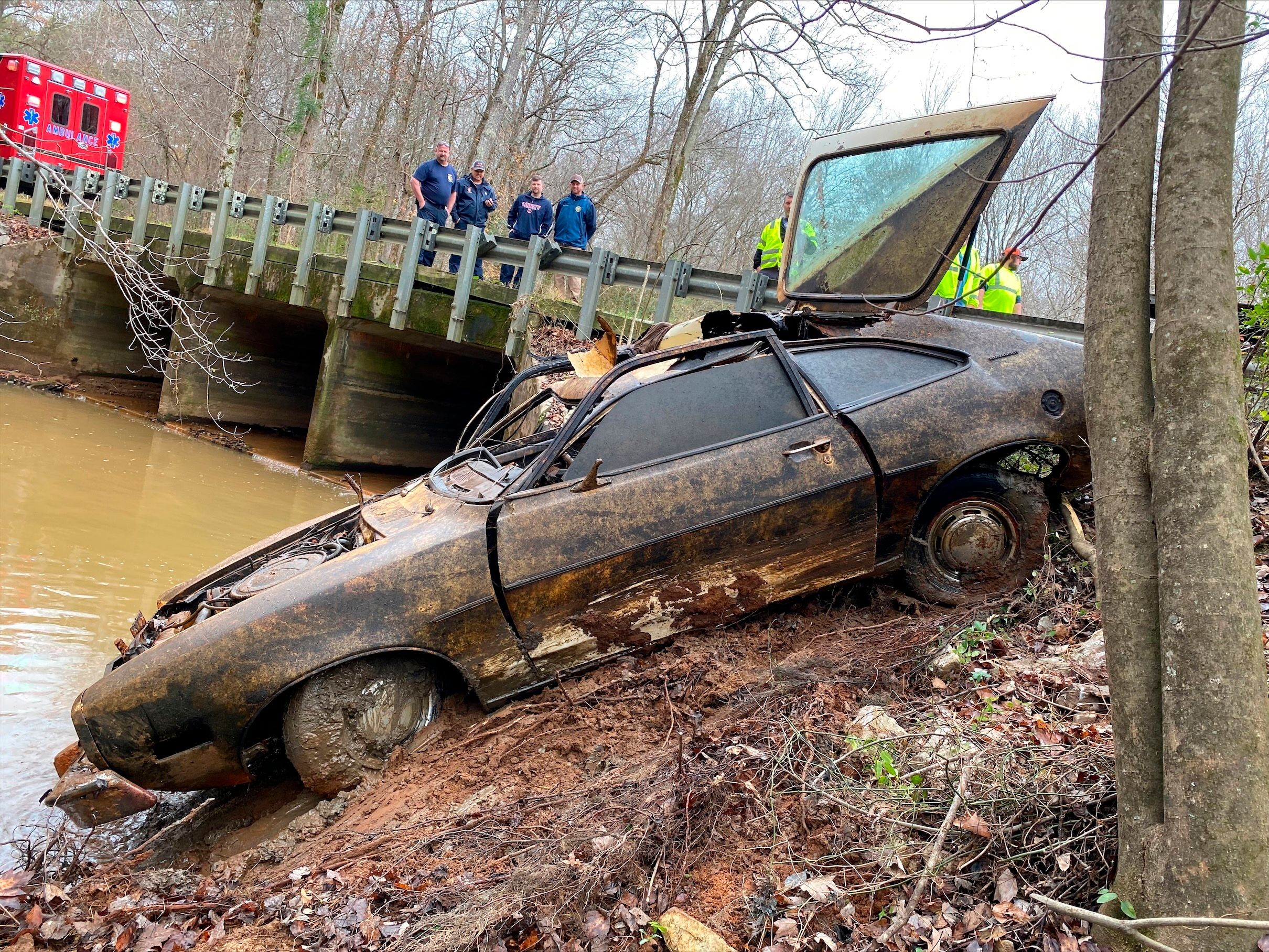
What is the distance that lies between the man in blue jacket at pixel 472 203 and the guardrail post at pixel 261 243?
289 cm

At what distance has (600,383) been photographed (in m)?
4.80

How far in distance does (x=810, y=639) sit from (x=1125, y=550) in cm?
231

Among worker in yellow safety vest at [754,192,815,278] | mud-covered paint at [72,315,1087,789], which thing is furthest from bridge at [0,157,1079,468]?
mud-covered paint at [72,315,1087,789]

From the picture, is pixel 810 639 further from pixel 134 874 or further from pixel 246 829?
pixel 134 874

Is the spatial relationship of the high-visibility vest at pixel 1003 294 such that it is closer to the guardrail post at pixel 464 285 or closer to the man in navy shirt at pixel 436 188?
the guardrail post at pixel 464 285

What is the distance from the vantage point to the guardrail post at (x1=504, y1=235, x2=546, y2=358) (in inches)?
449

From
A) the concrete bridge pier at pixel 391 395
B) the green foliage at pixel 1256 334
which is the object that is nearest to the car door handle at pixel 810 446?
the green foliage at pixel 1256 334

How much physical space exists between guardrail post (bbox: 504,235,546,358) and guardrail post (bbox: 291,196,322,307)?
374cm

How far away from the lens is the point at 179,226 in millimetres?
15883

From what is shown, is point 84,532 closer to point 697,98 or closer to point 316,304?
point 316,304

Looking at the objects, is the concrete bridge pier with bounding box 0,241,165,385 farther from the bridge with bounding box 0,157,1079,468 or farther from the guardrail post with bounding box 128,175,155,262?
the guardrail post with bounding box 128,175,155,262

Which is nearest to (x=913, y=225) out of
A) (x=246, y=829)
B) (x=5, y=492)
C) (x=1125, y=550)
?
(x=1125, y=550)

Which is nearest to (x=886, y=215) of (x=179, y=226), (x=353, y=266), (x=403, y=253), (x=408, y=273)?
(x=408, y=273)

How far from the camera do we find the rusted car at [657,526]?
4285 mm
